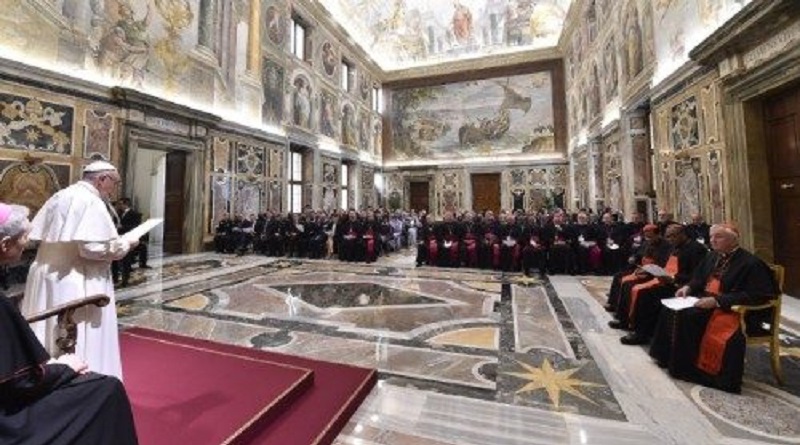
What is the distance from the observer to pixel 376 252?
10.8m

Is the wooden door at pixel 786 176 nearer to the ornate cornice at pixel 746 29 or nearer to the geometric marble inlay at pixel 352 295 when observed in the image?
the ornate cornice at pixel 746 29

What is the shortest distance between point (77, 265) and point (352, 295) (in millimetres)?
4224

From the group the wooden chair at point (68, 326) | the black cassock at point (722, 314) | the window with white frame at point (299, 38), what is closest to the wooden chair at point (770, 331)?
the black cassock at point (722, 314)

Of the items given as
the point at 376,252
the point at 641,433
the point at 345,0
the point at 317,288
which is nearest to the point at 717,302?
the point at 641,433

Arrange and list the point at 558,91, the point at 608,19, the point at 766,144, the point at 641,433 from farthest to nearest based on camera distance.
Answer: the point at 558,91 → the point at 608,19 → the point at 766,144 → the point at 641,433

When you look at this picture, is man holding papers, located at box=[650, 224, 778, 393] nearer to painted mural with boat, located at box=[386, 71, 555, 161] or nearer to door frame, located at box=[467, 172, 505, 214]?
door frame, located at box=[467, 172, 505, 214]

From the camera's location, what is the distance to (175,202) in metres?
11.0

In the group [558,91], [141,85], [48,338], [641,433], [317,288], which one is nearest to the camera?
[48,338]

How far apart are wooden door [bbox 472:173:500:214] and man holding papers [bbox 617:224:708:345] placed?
55.8 ft

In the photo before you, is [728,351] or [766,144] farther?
[766,144]

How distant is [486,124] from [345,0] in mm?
9569

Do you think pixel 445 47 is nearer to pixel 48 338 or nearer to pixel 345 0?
pixel 345 0

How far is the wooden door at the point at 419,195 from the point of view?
74.3ft

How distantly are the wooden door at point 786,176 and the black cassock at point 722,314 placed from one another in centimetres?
354
